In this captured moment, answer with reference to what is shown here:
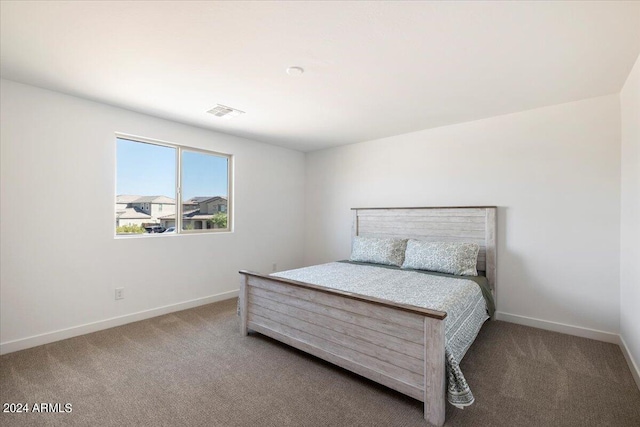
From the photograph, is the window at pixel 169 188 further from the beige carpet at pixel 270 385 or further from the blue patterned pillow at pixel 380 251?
the blue patterned pillow at pixel 380 251

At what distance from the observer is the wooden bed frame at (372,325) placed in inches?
69.1

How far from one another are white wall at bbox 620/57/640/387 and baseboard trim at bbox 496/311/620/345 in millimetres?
135

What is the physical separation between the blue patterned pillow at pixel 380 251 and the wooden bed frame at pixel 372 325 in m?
0.63

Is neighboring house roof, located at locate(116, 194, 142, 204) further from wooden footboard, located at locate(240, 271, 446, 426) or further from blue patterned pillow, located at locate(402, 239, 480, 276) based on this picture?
blue patterned pillow, located at locate(402, 239, 480, 276)

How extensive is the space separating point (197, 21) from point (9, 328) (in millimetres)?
2926

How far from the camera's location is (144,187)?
3.48 meters

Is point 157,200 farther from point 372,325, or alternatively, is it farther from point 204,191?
point 372,325

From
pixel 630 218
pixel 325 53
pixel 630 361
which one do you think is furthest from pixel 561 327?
pixel 325 53

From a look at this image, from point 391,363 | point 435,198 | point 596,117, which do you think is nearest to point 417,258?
point 435,198

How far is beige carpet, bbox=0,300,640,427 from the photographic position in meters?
1.77

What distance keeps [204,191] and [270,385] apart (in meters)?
2.74

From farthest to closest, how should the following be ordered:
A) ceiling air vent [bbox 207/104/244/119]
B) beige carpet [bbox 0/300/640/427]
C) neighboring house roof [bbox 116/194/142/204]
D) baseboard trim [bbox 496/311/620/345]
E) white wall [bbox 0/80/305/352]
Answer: neighboring house roof [bbox 116/194/142/204] → ceiling air vent [bbox 207/104/244/119] → baseboard trim [bbox 496/311/620/345] → white wall [bbox 0/80/305/352] → beige carpet [bbox 0/300/640/427]

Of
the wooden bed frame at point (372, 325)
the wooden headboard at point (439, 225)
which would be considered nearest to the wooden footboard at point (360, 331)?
the wooden bed frame at point (372, 325)

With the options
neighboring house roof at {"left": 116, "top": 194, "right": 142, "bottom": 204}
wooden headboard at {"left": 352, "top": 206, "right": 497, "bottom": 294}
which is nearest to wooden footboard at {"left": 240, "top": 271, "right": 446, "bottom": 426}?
neighboring house roof at {"left": 116, "top": 194, "right": 142, "bottom": 204}
